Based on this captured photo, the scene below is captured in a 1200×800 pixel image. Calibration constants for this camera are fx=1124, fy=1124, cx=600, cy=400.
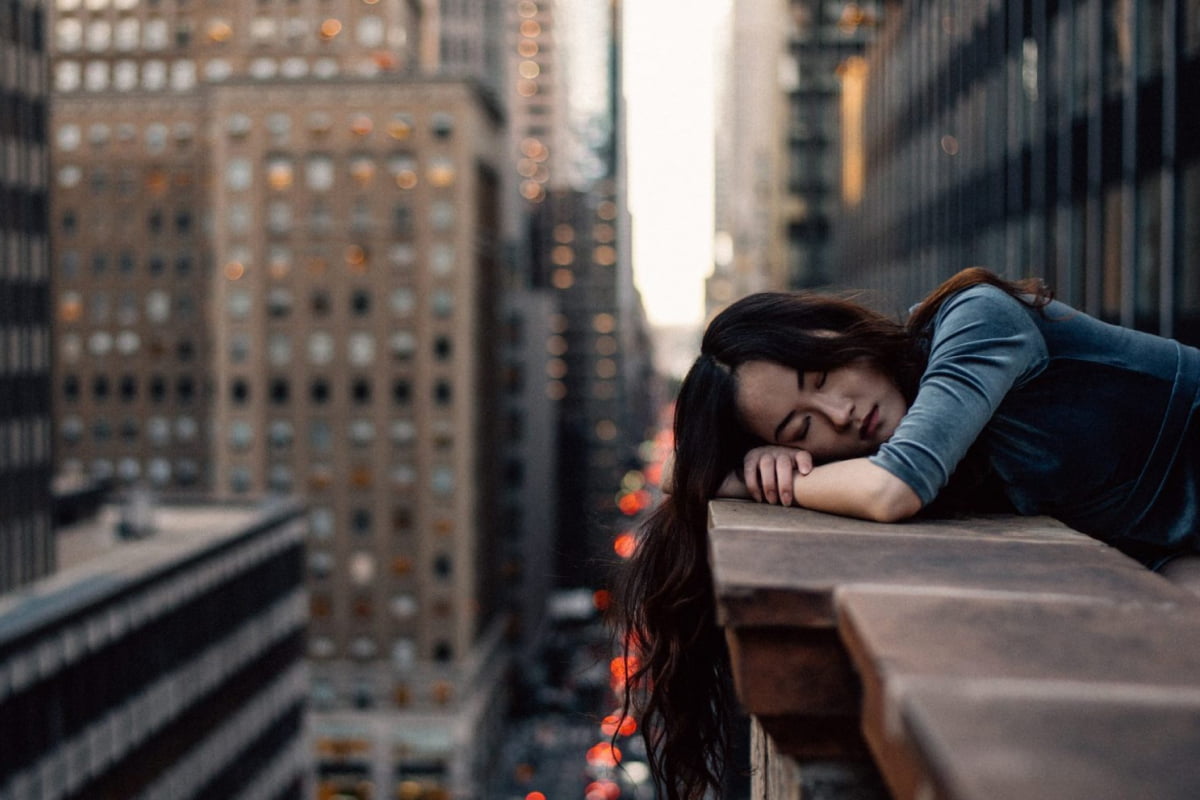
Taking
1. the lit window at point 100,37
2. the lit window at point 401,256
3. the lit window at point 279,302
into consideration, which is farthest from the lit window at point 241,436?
the lit window at point 100,37

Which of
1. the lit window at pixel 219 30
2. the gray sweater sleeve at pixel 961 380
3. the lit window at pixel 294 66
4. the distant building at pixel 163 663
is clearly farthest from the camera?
the lit window at pixel 219 30

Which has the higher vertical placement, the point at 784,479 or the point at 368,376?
the point at 784,479

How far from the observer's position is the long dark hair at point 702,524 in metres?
3.33

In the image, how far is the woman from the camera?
337 cm

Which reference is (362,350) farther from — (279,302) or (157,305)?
(157,305)

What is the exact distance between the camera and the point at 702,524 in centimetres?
347

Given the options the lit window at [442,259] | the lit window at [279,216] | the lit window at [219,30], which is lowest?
the lit window at [442,259]

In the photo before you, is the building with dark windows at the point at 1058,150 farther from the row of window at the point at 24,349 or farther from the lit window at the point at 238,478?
the lit window at the point at 238,478

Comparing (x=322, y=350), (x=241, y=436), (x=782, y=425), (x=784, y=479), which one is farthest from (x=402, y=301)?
(x=784, y=479)

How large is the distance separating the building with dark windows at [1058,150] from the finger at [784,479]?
179 inches

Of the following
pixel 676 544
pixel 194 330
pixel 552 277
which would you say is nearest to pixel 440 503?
pixel 194 330

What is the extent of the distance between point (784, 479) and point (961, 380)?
2.01 ft

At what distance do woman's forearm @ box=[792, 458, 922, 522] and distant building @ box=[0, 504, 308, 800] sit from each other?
26549 mm

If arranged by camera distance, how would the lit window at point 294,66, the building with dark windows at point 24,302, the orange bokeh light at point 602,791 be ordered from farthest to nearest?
the lit window at point 294,66, the orange bokeh light at point 602,791, the building with dark windows at point 24,302
